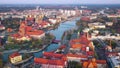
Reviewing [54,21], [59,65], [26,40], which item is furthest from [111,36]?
[54,21]

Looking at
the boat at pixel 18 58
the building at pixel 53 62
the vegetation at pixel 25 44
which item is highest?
the building at pixel 53 62

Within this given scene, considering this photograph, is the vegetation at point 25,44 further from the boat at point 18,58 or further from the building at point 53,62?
the building at point 53,62

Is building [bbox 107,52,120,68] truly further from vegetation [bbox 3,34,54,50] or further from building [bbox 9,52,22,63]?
vegetation [bbox 3,34,54,50]

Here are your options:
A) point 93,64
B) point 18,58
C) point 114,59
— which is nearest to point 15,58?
point 18,58

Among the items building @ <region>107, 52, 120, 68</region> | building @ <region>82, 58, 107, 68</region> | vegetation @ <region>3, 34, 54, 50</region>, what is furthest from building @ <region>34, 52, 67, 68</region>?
vegetation @ <region>3, 34, 54, 50</region>

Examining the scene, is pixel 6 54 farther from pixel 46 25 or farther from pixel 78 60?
pixel 46 25

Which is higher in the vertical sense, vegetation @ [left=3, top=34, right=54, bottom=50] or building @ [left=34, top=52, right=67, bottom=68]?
building @ [left=34, top=52, right=67, bottom=68]

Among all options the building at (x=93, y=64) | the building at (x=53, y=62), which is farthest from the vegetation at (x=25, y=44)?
the building at (x=93, y=64)

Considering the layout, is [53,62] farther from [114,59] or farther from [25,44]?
[25,44]

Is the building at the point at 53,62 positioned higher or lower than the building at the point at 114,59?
higher

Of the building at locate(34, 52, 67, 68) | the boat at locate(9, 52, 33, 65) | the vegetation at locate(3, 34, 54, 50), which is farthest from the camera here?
the vegetation at locate(3, 34, 54, 50)

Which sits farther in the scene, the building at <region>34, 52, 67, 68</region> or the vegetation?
the vegetation
